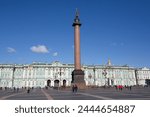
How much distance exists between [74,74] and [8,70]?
76.9m

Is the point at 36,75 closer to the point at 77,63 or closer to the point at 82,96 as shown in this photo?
the point at 77,63

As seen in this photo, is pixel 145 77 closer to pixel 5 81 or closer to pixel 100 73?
pixel 100 73

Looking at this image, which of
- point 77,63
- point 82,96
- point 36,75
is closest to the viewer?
point 82,96

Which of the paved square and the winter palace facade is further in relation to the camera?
the winter palace facade

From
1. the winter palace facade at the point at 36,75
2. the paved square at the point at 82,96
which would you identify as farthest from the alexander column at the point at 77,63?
the winter palace facade at the point at 36,75

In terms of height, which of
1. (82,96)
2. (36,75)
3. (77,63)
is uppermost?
(77,63)

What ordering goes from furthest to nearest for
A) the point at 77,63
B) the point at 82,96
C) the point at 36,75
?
the point at 36,75, the point at 77,63, the point at 82,96

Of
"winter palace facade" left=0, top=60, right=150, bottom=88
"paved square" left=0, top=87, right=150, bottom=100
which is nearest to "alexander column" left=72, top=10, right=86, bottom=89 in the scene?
"paved square" left=0, top=87, right=150, bottom=100

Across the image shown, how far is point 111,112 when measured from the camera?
24.5ft

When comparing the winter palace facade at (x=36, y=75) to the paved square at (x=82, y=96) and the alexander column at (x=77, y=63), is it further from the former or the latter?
the paved square at (x=82, y=96)

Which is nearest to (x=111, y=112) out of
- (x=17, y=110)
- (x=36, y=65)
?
(x=17, y=110)

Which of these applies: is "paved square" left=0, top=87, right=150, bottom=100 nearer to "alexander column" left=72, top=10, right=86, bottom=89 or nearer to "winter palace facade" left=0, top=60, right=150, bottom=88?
"alexander column" left=72, top=10, right=86, bottom=89

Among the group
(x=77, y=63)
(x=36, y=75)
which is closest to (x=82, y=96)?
(x=77, y=63)

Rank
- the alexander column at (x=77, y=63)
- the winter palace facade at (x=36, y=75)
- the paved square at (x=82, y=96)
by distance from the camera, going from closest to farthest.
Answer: the paved square at (x=82, y=96)
the alexander column at (x=77, y=63)
the winter palace facade at (x=36, y=75)
